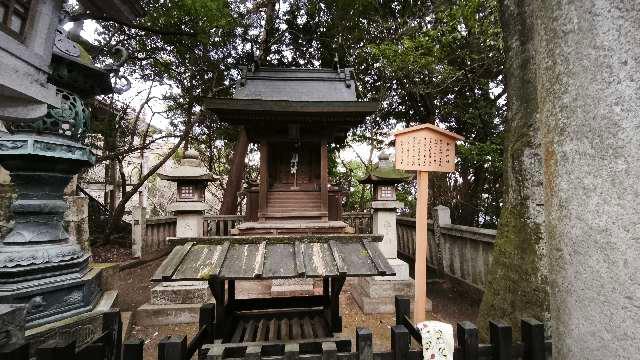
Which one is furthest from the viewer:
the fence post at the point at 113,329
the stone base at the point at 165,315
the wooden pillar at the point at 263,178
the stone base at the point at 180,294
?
the wooden pillar at the point at 263,178

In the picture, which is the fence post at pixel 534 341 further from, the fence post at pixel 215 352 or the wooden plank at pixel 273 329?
the wooden plank at pixel 273 329

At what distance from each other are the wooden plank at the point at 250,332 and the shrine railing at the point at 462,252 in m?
3.80

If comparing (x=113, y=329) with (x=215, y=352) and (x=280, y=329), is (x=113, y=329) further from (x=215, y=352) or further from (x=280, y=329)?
(x=280, y=329)

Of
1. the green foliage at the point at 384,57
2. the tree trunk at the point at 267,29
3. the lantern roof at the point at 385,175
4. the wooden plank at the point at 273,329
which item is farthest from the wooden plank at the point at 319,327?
the tree trunk at the point at 267,29

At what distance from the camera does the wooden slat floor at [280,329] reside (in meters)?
2.69

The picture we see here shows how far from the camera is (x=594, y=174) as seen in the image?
0.88 meters

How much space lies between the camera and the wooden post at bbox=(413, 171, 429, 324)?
11.7ft

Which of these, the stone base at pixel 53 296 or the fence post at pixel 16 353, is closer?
the fence post at pixel 16 353

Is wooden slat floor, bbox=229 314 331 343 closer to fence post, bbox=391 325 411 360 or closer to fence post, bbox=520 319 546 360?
fence post, bbox=391 325 411 360

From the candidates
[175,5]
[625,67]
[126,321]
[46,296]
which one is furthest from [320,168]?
[625,67]

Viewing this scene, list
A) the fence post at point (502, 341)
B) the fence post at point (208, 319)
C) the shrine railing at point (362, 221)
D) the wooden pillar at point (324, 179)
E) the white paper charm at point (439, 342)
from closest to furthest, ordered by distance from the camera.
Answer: the white paper charm at point (439, 342) < the fence post at point (502, 341) < the fence post at point (208, 319) < the wooden pillar at point (324, 179) < the shrine railing at point (362, 221)

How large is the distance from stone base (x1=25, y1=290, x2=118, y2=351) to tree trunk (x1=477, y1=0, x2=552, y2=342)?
11.9ft

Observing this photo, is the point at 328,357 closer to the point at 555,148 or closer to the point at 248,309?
the point at 555,148

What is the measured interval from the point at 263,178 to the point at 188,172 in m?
1.50
